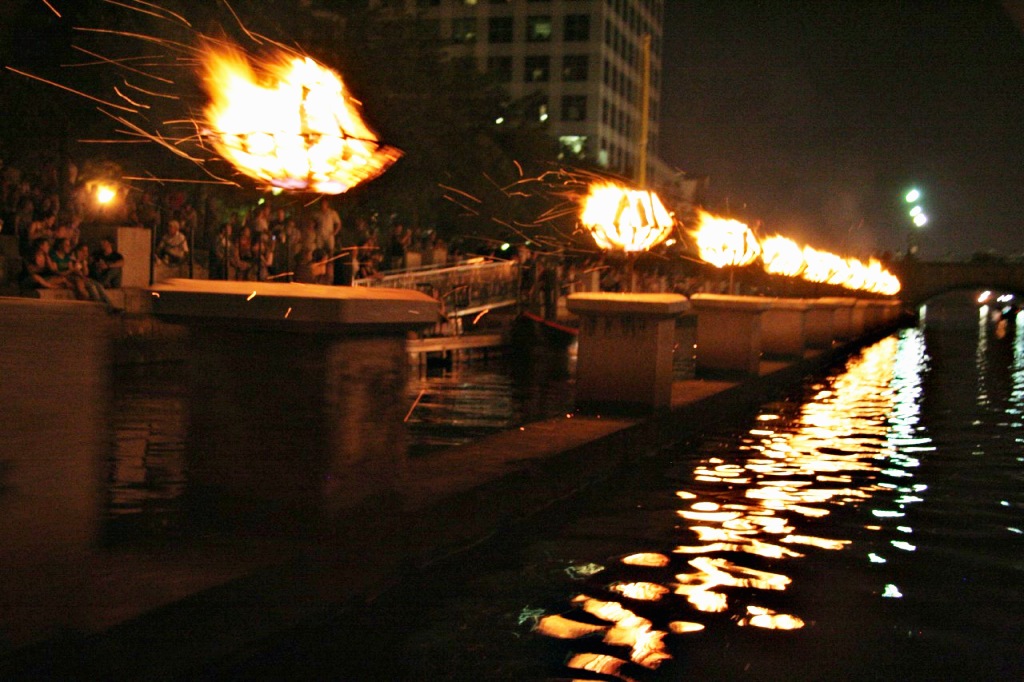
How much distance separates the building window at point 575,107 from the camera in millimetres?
100188

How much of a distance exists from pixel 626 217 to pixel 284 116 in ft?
18.6

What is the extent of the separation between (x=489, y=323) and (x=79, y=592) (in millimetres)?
23346

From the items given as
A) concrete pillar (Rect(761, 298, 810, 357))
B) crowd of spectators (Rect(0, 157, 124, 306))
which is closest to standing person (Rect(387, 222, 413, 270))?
crowd of spectators (Rect(0, 157, 124, 306))

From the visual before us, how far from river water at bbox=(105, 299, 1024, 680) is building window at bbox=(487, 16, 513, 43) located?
3713 inches

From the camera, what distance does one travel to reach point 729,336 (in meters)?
15.1

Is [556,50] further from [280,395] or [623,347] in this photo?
[280,395]

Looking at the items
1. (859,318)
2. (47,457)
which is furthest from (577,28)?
(47,457)

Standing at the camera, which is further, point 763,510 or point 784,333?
point 784,333

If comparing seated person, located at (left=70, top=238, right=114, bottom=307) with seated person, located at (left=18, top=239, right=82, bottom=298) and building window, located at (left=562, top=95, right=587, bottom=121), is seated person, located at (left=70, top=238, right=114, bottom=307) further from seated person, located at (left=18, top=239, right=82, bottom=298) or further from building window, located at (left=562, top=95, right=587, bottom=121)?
building window, located at (left=562, top=95, right=587, bottom=121)

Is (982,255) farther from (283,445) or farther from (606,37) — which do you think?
(283,445)

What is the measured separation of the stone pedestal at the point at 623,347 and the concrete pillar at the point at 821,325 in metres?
16.3

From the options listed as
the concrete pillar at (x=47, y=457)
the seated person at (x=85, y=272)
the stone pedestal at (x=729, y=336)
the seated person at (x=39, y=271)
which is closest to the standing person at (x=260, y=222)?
the seated person at (x=85, y=272)

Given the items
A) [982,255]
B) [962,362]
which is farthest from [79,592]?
[982,255]

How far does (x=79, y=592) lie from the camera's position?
3.88 metres
